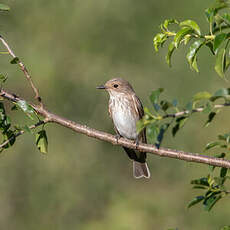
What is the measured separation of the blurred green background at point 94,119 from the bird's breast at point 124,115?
1714 millimetres

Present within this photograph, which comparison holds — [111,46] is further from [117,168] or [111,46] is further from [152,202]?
[152,202]

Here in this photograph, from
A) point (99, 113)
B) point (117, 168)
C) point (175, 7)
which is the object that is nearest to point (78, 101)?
point (99, 113)

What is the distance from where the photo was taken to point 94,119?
848 cm

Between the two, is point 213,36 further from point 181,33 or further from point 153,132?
point 153,132

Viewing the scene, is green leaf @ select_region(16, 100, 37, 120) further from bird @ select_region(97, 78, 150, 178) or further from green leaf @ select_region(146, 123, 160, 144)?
bird @ select_region(97, 78, 150, 178)

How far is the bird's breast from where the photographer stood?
600cm

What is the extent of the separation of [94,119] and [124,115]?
2519 mm

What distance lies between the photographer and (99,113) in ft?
28.0

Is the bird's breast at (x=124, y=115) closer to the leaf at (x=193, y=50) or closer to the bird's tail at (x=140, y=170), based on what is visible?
the bird's tail at (x=140, y=170)

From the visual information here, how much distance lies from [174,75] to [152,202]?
7.98 feet

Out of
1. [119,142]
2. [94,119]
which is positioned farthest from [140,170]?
[119,142]

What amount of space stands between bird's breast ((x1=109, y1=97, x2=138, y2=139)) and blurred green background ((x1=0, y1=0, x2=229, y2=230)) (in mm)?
1714

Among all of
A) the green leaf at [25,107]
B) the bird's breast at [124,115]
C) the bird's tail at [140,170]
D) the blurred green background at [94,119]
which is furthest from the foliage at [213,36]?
the blurred green background at [94,119]

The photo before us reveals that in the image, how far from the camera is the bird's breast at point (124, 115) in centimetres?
600
